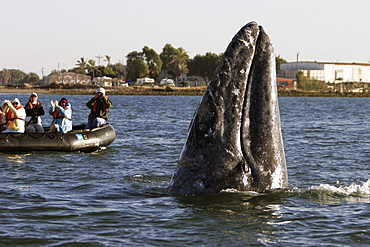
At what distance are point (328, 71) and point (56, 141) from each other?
5030 inches

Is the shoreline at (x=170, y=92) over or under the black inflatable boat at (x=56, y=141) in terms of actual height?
under

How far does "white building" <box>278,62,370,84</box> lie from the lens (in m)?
138

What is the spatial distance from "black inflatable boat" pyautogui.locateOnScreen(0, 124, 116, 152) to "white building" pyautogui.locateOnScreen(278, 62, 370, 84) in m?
121

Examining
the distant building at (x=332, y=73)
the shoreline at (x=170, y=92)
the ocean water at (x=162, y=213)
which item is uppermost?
the distant building at (x=332, y=73)

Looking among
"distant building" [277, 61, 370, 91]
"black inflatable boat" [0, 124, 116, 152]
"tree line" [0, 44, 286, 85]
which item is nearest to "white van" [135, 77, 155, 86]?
"tree line" [0, 44, 286, 85]

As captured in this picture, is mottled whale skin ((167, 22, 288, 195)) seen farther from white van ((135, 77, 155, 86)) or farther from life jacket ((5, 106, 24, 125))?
white van ((135, 77, 155, 86))

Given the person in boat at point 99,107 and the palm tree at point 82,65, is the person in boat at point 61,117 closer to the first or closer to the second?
the person in boat at point 99,107

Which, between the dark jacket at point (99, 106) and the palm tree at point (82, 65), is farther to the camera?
the palm tree at point (82, 65)

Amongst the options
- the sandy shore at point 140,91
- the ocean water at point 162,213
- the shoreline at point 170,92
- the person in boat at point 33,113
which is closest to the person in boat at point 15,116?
the person in boat at point 33,113

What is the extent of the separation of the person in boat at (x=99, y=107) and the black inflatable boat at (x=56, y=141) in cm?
70

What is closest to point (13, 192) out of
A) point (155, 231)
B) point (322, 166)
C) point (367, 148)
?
point (155, 231)

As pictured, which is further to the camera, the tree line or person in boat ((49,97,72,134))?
the tree line

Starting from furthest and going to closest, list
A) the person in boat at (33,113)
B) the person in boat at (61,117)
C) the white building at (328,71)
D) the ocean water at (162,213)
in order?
the white building at (328,71) → the person in boat at (33,113) → the person in boat at (61,117) → the ocean water at (162,213)

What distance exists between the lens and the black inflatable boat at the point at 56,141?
16484 millimetres
